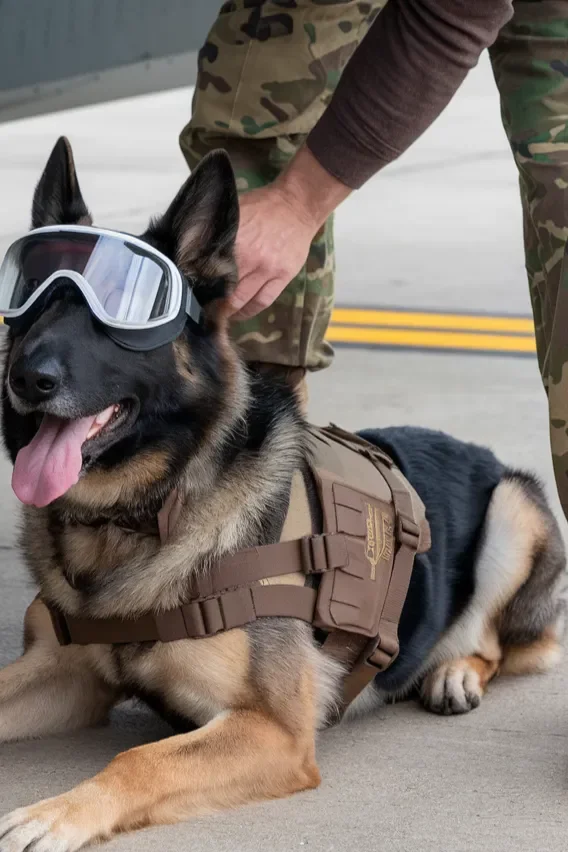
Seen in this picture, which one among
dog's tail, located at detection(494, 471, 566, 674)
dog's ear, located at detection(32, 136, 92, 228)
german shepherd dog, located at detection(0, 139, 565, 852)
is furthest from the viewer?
dog's tail, located at detection(494, 471, 566, 674)

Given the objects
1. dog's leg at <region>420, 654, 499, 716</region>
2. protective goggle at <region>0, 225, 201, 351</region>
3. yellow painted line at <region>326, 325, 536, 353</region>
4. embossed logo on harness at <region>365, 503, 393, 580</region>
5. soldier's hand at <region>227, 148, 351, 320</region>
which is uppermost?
protective goggle at <region>0, 225, 201, 351</region>

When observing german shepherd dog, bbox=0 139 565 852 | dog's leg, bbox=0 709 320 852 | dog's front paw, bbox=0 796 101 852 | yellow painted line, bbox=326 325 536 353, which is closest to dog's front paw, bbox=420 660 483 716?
german shepherd dog, bbox=0 139 565 852

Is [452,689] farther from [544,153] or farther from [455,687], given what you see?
[544,153]

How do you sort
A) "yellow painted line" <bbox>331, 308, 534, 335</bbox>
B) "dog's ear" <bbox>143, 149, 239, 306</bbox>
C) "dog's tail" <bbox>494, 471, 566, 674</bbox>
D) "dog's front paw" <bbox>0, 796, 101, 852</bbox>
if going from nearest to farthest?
"dog's front paw" <bbox>0, 796, 101, 852</bbox> → "dog's ear" <bbox>143, 149, 239, 306</bbox> → "dog's tail" <bbox>494, 471, 566, 674</bbox> → "yellow painted line" <bbox>331, 308, 534, 335</bbox>

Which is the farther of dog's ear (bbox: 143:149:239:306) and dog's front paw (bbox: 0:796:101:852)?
dog's ear (bbox: 143:149:239:306)

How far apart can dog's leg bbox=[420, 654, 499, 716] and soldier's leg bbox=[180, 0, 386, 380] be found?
1.08 metres

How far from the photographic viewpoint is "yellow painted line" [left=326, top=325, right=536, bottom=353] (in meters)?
6.40

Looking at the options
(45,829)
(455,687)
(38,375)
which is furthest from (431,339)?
(45,829)

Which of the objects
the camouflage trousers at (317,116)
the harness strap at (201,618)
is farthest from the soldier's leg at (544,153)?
the harness strap at (201,618)

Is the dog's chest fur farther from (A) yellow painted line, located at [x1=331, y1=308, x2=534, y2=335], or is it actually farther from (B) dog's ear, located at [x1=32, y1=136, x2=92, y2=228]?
(A) yellow painted line, located at [x1=331, y1=308, x2=534, y2=335]

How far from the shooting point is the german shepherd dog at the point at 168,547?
2.37m

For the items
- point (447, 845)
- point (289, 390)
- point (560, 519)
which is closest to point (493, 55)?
point (289, 390)

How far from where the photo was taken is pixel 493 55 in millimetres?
3312

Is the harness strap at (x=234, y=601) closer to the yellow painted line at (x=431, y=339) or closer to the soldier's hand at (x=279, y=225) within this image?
the soldier's hand at (x=279, y=225)
